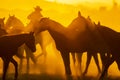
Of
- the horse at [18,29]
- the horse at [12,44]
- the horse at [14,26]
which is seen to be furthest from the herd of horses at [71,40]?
the horse at [14,26]

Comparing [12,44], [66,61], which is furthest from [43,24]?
[66,61]

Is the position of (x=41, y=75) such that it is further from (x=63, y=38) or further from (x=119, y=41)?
(x=119, y=41)

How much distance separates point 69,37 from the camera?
1767 centimetres

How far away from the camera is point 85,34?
712 inches

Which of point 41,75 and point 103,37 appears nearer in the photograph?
point 103,37

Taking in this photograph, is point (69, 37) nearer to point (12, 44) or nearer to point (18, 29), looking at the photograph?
point (12, 44)

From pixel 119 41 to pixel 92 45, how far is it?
6.22ft

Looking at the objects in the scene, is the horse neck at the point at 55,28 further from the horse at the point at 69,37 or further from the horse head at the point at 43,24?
the horse head at the point at 43,24

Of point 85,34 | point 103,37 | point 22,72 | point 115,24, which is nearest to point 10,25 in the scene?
point 22,72

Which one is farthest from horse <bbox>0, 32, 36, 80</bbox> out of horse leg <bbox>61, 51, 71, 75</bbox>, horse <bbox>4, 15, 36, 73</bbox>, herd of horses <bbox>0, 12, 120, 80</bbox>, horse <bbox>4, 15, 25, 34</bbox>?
horse <bbox>4, 15, 25, 34</bbox>

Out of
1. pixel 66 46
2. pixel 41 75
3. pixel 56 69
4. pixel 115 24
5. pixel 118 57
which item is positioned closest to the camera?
pixel 118 57

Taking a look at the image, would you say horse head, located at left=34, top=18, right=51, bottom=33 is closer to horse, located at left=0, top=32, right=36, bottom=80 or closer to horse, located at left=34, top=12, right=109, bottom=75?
horse, located at left=34, top=12, right=109, bottom=75

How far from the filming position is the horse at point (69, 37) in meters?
17.3

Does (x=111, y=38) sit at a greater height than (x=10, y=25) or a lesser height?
lesser
